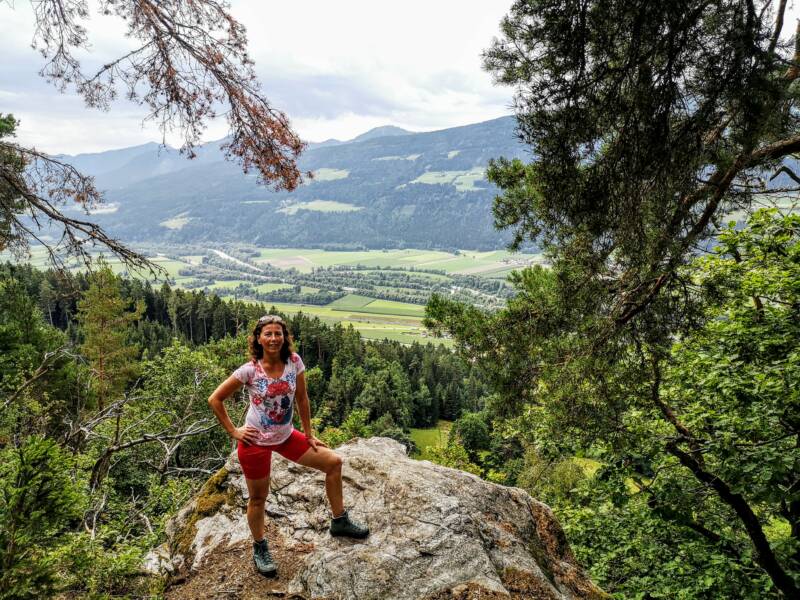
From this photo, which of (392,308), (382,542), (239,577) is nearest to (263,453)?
(239,577)

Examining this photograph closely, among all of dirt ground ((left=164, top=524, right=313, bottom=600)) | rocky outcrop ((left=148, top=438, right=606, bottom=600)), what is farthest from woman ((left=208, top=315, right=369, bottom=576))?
rocky outcrop ((left=148, top=438, right=606, bottom=600))

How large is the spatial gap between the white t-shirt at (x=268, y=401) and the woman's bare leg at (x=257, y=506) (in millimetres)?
433

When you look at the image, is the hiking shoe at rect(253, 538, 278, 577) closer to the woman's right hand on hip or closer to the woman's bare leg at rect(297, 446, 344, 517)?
the woman's bare leg at rect(297, 446, 344, 517)

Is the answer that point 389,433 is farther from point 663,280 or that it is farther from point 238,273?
point 238,273

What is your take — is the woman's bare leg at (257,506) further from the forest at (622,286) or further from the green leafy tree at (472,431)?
the green leafy tree at (472,431)

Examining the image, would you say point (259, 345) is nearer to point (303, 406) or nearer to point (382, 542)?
point (303, 406)

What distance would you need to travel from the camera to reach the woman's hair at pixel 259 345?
399 cm

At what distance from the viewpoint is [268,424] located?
3.96 meters

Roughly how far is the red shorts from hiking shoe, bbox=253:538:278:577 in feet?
2.28

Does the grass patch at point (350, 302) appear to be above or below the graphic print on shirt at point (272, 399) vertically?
below

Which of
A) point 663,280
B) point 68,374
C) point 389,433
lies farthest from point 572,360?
point 389,433

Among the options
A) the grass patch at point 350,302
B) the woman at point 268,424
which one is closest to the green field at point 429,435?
the woman at point 268,424

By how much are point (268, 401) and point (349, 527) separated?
1474 mm

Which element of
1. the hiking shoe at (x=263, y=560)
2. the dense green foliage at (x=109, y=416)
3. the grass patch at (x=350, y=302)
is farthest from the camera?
the grass patch at (x=350, y=302)
